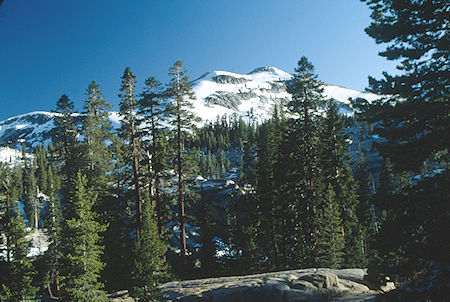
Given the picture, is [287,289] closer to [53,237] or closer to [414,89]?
[414,89]

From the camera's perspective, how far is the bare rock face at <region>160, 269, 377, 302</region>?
11953 millimetres

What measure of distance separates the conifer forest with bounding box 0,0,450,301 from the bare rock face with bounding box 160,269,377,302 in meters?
1.06

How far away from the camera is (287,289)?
484 inches

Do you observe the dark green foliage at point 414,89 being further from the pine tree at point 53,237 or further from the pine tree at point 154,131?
the pine tree at point 53,237

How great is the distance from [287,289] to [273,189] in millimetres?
13078

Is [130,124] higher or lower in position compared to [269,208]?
higher

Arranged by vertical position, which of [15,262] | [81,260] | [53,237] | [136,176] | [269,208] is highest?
[136,176]

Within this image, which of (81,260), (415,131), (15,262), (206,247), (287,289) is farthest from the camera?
(206,247)

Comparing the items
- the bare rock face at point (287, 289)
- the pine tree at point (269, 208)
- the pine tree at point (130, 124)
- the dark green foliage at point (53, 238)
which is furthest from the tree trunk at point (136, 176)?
the dark green foliage at point (53, 238)

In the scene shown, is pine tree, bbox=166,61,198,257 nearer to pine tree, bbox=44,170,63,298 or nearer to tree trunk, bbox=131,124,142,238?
tree trunk, bbox=131,124,142,238

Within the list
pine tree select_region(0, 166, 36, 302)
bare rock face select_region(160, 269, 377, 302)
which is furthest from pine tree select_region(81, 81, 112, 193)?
bare rock face select_region(160, 269, 377, 302)

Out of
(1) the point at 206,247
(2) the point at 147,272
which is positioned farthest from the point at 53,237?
(2) the point at 147,272

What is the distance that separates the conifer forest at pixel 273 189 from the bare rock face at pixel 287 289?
1.06m

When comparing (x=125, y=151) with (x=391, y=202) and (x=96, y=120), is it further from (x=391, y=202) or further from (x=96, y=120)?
(x=391, y=202)
